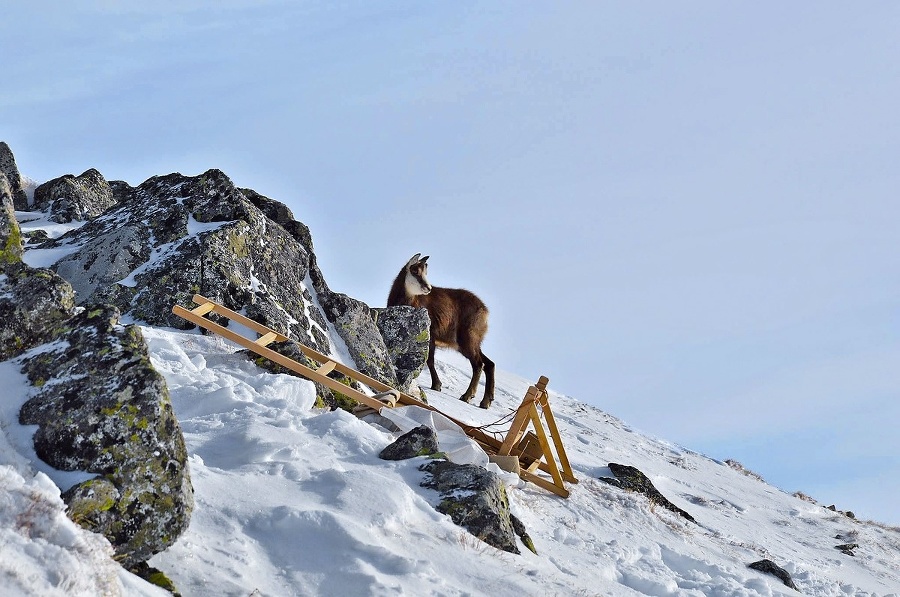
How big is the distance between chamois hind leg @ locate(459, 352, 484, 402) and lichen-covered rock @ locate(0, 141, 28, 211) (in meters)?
11.3

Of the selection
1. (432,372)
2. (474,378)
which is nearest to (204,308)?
(432,372)

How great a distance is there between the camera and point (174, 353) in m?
10.2

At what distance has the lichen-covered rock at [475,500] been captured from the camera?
7438 millimetres

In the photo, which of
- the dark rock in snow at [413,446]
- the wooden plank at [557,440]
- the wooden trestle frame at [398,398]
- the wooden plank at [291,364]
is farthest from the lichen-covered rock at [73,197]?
the dark rock in snow at [413,446]

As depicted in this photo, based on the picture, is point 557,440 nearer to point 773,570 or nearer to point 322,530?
point 773,570

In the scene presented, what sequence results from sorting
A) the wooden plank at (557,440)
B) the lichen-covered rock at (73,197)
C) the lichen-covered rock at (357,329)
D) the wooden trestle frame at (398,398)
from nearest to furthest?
the wooden trestle frame at (398,398)
the wooden plank at (557,440)
the lichen-covered rock at (357,329)
the lichen-covered rock at (73,197)

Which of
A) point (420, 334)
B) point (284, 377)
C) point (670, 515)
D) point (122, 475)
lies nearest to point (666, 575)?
point (670, 515)

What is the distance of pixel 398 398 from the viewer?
10945 mm

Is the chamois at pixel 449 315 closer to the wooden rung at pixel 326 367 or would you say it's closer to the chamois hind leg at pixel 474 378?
the chamois hind leg at pixel 474 378

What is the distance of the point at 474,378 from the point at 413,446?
34.4 feet

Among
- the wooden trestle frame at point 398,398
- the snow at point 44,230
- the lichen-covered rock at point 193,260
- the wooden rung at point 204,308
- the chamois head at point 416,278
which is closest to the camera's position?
the wooden trestle frame at point 398,398

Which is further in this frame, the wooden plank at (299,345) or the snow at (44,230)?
the snow at (44,230)

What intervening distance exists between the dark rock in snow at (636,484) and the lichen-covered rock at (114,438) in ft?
30.4

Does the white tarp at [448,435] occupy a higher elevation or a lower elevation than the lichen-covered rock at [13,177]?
lower
